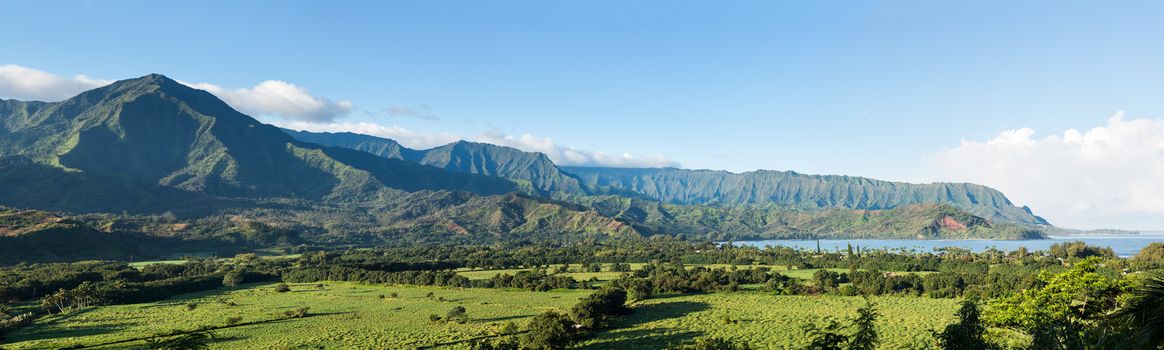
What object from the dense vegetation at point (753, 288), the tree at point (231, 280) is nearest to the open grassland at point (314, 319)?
the dense vegetation at point (753, 288)

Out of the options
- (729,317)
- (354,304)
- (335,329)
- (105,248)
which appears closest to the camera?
(335,329)

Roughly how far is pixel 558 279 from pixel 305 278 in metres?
54.9

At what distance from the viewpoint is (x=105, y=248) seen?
169 m

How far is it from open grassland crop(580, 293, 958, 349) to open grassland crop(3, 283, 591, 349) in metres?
13.8

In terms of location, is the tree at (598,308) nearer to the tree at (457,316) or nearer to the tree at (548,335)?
the tree at (548,335)

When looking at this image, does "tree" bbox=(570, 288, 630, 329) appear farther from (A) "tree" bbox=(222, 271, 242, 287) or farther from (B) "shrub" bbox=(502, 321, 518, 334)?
(A) "tree" bbox=(222, 271, 242, 287)

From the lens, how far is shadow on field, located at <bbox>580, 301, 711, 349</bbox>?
2180 inches

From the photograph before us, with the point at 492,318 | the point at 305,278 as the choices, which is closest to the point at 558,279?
the point at 492,318

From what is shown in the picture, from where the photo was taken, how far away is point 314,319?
228 ft

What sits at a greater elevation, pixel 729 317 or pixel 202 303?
pixel 729 317

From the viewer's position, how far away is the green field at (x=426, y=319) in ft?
186

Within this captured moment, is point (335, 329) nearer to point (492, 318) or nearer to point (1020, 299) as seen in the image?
point (492, 318)

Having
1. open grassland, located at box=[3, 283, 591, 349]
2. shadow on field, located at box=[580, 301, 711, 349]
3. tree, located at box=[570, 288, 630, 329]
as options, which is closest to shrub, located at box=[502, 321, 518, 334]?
open grassland, located at box=[3, 283, 591, 349]

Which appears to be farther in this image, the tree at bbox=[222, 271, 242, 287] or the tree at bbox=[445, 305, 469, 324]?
the tree at bbox=[222, 271, 242, 287]
